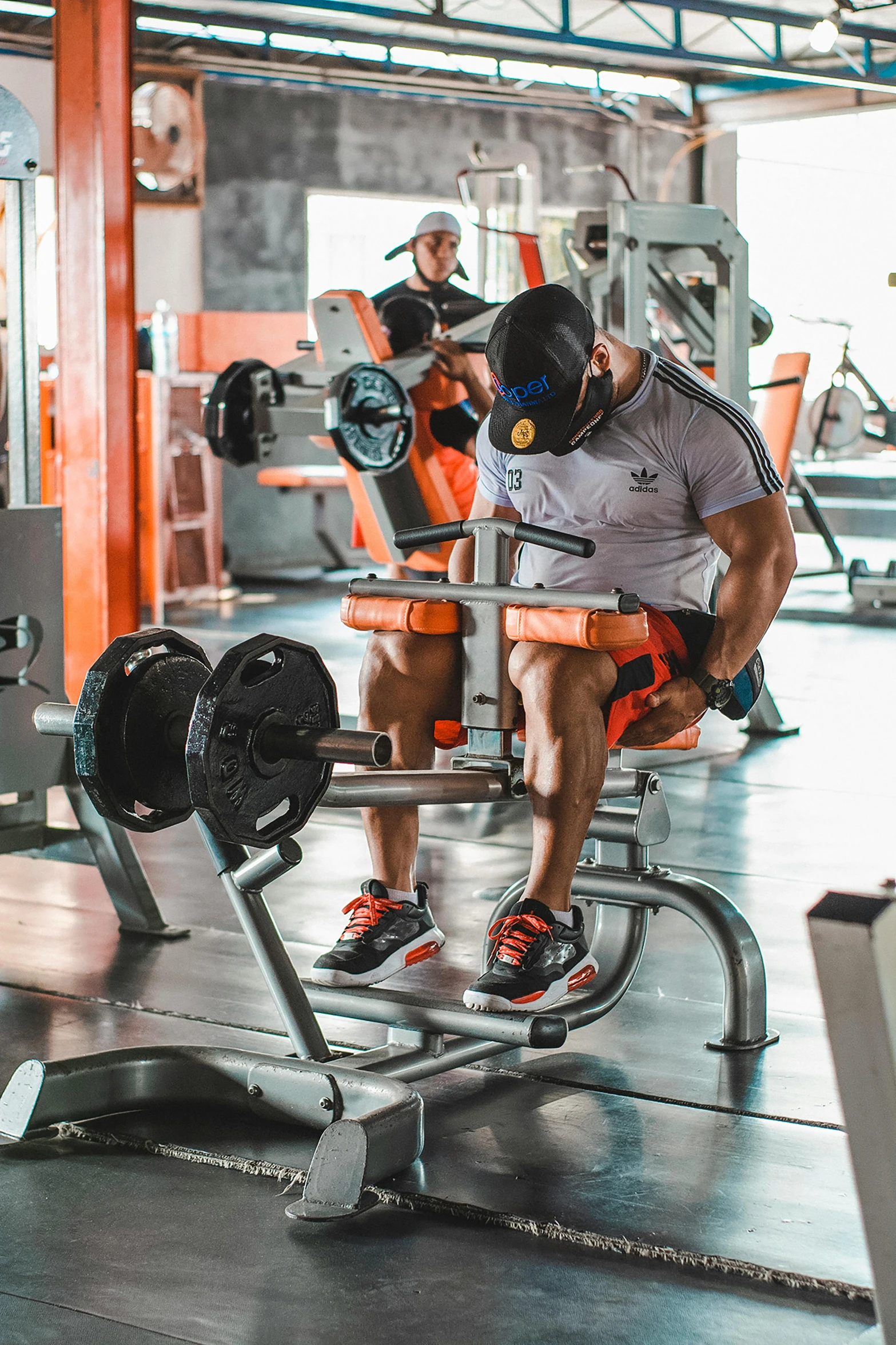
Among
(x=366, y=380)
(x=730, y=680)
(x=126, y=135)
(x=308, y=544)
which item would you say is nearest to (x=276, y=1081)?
(x=730, y=680)

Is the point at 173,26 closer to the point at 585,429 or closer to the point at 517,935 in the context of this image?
the point at 585,429

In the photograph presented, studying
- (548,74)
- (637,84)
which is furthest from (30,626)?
(637,84)

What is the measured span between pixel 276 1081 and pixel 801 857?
169 centimetres

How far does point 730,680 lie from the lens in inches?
83.5

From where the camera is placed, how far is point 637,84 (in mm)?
10961

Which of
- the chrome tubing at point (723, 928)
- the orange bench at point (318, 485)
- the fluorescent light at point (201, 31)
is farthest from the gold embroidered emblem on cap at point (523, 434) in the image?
the fluorescent light at point (201, 31)

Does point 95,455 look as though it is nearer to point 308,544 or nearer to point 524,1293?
Answer: point 524,1293

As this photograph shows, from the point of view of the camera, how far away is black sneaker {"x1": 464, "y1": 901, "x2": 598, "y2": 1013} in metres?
1.90

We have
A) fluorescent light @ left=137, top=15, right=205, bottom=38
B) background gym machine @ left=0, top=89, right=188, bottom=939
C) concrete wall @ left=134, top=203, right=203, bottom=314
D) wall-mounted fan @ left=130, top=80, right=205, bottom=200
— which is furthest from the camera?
concrete wall @ left=134, top=203, right=203, bottom=314

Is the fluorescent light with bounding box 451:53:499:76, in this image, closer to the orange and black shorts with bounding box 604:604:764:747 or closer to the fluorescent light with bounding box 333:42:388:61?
the fluorescent light with bounding box 333:42:388:61

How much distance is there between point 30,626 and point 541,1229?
1.57 meters

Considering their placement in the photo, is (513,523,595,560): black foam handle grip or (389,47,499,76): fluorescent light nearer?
(513,523,595,560): black foam handle grip

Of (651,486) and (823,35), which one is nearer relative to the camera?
(651,486)

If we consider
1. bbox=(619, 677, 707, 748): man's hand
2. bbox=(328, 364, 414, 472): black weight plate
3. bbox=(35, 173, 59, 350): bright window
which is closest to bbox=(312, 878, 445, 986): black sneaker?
bbox=(619, 677, 707, 748): man's hand
